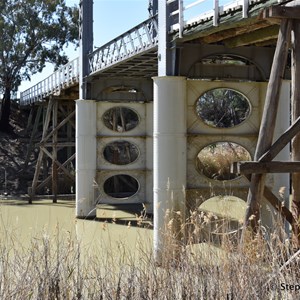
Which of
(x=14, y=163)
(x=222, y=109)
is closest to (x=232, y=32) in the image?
(x=14, y=163)

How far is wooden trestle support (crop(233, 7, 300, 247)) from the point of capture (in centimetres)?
710

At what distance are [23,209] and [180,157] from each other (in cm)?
1028

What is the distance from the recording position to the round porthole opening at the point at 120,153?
27170 mm

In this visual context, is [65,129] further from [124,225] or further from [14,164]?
[124,225]

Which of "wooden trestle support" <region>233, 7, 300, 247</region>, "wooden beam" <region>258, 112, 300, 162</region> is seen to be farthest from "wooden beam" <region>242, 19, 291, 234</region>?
"wooden beam" <region>258, 112, 300, 162</region>

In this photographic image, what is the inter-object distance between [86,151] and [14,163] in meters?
10.9

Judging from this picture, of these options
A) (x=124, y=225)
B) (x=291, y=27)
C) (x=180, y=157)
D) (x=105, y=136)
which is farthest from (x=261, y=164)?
(x=105, y=136)

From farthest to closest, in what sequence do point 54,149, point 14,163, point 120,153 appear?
point 120,153 → point 14,163 → point 54,149

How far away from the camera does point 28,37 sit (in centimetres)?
3350

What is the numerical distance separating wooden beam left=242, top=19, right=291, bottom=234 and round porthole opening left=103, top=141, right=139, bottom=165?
19.4 metres

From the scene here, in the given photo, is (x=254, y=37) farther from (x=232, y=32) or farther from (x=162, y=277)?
(x=162, y=277)

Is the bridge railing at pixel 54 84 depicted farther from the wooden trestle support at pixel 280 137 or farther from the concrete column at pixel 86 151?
the wooden trestle support at pixel 280 137

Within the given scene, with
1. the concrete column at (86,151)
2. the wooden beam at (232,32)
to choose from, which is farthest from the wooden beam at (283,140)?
the concrete column at (86,151)

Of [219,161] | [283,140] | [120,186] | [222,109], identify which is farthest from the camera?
[222,109]
